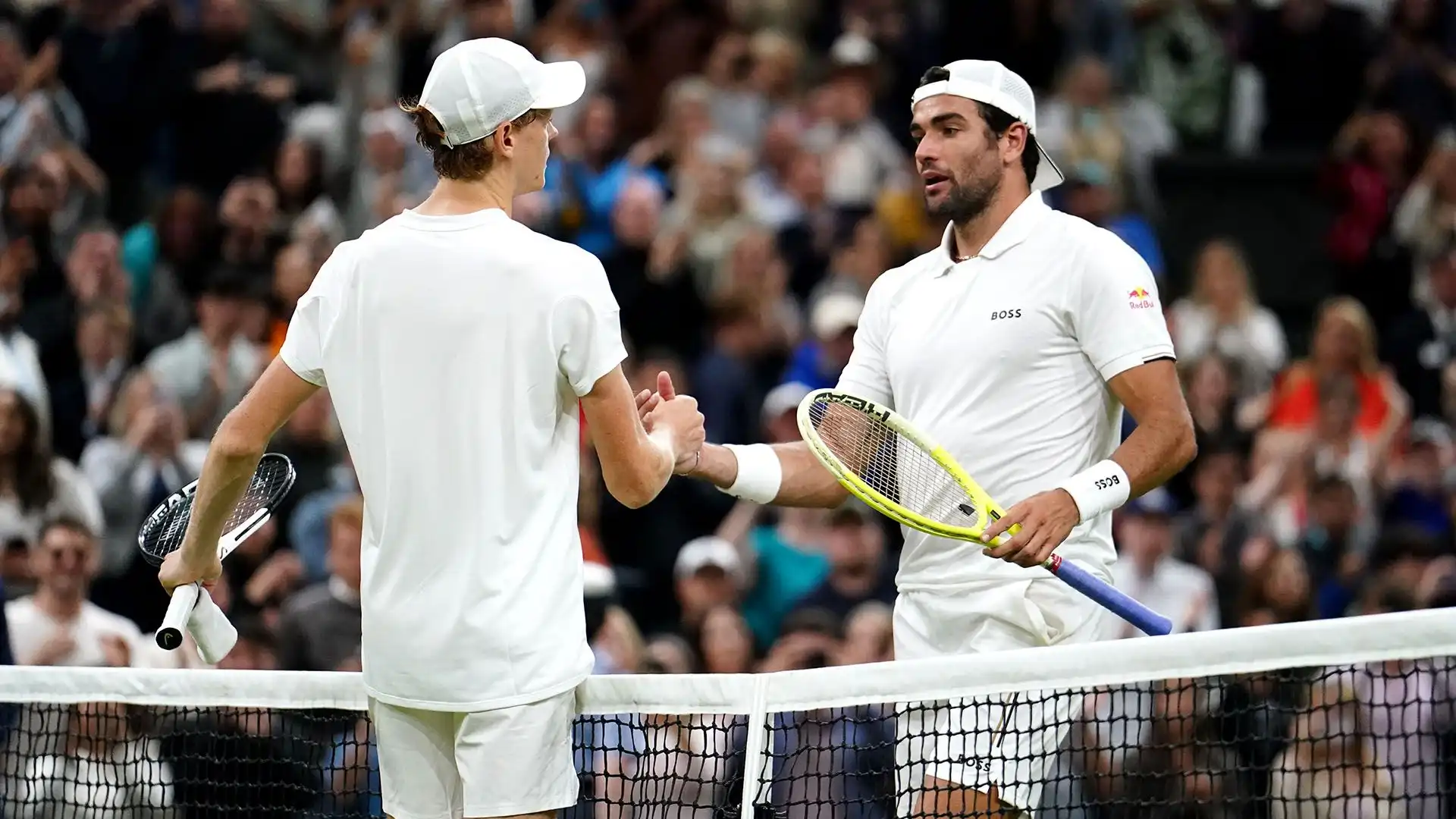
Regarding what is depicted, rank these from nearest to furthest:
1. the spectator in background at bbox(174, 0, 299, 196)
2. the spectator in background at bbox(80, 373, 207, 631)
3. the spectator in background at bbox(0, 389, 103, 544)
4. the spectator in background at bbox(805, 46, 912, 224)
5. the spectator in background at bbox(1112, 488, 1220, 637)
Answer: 1. the spectator in background at bbox(0, 389, 103, 544)
2. the spectator in background at bbox(80, 373, 207, 631)
3. the spectator in background at bbox(1112, 488, 1220, 637)
4. the spectator in background at bbox(174, 0, 299, 196)
5. the spectator in background at bbox(805, 46, 912, 224)

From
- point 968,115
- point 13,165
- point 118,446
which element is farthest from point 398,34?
point 968,115

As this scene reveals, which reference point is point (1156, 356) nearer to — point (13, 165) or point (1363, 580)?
point (1363, 580)

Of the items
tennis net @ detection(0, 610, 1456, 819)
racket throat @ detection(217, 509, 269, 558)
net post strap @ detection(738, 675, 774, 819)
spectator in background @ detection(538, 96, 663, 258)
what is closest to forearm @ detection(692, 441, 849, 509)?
tennis net @ detection(0, 610, 1456, 819)

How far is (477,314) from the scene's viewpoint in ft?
14.4

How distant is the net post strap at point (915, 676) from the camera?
4672mm

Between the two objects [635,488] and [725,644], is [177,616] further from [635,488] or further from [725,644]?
[725,644]

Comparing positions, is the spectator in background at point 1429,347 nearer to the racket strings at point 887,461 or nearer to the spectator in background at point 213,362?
the spectator in background at point 213,362

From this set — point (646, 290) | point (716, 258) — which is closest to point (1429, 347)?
point (716, 258)

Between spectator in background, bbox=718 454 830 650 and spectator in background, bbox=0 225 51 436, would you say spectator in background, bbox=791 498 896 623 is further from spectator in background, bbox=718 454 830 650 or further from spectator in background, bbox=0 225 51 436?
spectator in background, bbox=0 225 51 436

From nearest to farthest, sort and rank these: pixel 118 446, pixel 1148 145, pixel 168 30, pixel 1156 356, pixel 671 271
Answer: pixel 1156 356
pixel 118 446
pixel 671 271
pixel 168 30
pixel 1148 145

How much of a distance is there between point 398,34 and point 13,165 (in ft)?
8.84

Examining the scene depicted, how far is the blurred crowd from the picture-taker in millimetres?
9867

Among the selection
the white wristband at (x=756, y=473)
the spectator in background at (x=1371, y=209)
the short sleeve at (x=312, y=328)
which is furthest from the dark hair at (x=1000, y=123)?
the spectator in background at (x=1371, y=209)

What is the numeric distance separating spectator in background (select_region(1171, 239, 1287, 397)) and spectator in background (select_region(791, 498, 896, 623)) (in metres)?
3.02
